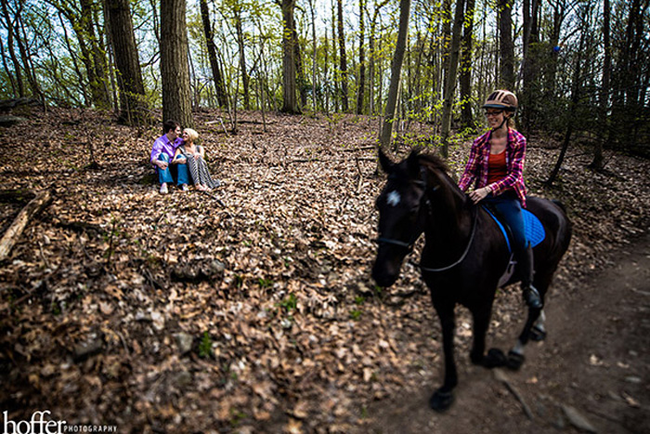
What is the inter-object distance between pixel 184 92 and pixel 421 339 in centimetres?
867

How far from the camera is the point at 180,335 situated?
344cm

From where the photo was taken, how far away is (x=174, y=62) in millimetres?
7895

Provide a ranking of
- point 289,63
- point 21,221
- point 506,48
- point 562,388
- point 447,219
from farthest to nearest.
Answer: point 289,63 < point 506,48 < point 21,221 < point 562,388 < point 447,219

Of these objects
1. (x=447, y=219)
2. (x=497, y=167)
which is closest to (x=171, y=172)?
(x=447, y=219)

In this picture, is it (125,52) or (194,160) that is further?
(125,52)

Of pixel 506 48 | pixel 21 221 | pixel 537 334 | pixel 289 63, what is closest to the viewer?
pixel 537 334

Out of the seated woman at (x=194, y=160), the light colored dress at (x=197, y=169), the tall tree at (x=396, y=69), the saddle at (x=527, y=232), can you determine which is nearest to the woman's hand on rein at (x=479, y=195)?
the saddle at (x=527, y=232)

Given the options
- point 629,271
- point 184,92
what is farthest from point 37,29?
point 629,271

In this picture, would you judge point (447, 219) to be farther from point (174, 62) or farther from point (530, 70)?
point (530, 70)

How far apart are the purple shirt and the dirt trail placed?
6.54 metres

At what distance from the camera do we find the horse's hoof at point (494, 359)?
128 inches

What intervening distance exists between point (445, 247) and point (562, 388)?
76.8 inches

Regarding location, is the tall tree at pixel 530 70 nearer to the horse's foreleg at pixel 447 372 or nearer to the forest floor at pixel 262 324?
the forest floor at pixel 262 324

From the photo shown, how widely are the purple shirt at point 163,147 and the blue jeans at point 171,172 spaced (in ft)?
0.29
